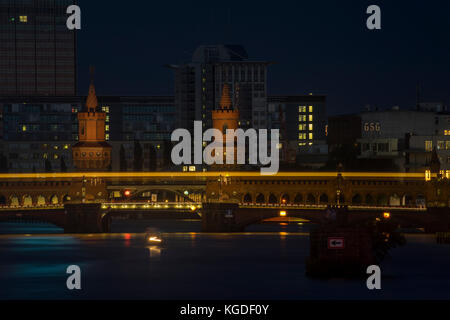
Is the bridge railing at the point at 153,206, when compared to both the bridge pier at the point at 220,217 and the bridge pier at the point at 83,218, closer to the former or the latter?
the bridge pier at the point at 220,217

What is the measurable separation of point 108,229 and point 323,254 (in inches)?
3027

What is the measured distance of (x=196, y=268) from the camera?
148 meters

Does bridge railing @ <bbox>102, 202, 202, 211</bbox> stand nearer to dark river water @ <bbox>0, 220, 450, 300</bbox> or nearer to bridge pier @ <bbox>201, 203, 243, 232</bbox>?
bridge pier @ <bbox>201, 203, 243, 232</bbox>

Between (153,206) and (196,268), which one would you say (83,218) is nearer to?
(153,206)

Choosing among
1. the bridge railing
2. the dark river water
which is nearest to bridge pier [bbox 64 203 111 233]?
the bridge railing

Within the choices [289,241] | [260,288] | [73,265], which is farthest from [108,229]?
[260,288]

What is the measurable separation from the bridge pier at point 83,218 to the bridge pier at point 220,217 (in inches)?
618

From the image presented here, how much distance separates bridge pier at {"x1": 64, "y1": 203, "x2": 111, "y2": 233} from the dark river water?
2869 millimetres

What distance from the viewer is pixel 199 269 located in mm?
147250

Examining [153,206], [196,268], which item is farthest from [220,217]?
[196,268]

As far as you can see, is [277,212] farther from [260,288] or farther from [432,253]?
[260,288]

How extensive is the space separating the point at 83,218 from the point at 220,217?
2029 cm

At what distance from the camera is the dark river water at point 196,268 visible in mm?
126938

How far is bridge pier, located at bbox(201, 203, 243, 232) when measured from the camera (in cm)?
19212
